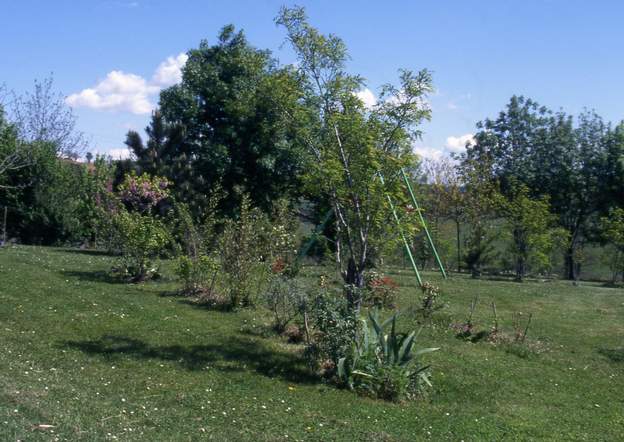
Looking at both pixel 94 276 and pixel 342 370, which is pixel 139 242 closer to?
pixel 94 276

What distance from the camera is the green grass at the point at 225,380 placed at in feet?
22.6

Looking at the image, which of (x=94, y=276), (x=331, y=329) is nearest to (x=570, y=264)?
(x=94, y=276)

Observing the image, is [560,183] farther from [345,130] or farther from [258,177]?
[345,130]

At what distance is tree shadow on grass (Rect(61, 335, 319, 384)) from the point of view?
9.09 metres

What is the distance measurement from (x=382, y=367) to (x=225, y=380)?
1954mm

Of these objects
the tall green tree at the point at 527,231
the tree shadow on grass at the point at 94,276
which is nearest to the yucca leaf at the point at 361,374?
the tree shadow on grass at the point at 94,276

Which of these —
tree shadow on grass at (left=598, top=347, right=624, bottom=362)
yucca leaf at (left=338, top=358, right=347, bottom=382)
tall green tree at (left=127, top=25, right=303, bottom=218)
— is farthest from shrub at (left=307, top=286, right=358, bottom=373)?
tall green tree at (left=127, top=25, right=303, bottom=218)

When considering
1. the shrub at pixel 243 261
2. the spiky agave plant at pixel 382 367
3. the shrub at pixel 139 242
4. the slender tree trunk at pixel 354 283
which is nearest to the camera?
the spiky agave plant at pixel 382 367

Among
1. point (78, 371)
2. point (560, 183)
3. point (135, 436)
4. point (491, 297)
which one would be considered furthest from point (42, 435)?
point (560, 183)

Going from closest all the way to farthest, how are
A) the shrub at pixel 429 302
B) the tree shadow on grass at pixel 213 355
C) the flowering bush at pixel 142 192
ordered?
1. the tree shadow on grass at pixel 213 355
2. the shrub at pixel 429 302
3. the flowering bush at pixel 142 192

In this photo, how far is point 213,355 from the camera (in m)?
9.62

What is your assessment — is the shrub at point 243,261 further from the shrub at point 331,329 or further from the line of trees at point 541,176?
the line of trees at point 541,176

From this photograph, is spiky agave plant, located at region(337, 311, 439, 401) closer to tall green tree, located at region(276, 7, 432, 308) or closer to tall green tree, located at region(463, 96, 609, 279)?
tall green tree, located at region(276, 7, 432, 308)

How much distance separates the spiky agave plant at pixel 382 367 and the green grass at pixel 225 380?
0.24 meters
